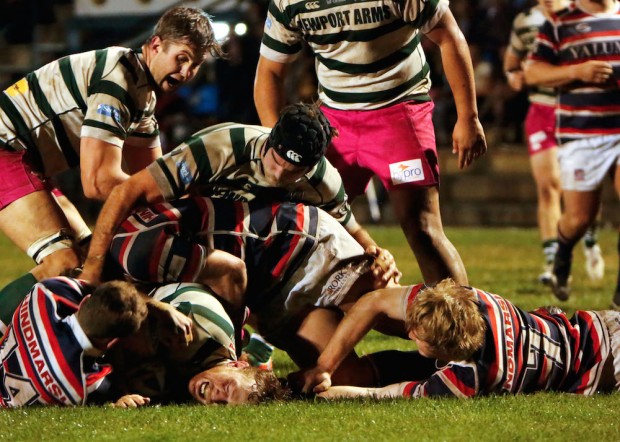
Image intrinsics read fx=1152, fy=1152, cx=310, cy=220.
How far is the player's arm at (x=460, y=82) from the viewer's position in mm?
6023

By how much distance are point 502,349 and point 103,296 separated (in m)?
1.63

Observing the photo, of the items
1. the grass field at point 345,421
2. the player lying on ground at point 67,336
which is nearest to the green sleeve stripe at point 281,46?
the player lying on ground at point 67,336

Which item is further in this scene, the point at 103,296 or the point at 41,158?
the point at 41,158

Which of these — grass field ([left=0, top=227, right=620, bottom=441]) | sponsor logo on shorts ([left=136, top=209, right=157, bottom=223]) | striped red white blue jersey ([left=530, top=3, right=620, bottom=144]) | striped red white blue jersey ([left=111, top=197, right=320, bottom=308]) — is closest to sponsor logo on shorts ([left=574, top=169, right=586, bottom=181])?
striped red white blue jersey ([left=530, top=3, right=620, bottom=144])

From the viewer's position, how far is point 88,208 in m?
17.0

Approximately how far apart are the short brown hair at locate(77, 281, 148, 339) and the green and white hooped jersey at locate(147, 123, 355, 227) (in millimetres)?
736

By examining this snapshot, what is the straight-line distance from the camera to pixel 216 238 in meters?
5.32

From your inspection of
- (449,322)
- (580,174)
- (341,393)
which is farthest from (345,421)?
(580,174)

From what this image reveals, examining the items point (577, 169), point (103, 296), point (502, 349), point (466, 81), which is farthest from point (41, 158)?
point (577, 169)

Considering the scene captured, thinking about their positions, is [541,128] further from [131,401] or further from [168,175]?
[131,401]

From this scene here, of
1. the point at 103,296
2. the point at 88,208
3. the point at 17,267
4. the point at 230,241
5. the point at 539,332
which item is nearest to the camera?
the point at 103,296

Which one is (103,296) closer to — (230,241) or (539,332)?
(230,241)

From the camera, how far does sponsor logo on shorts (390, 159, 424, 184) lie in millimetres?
6176

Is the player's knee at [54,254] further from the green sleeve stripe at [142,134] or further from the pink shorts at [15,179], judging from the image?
the green sleeve stripe at [142,134]
